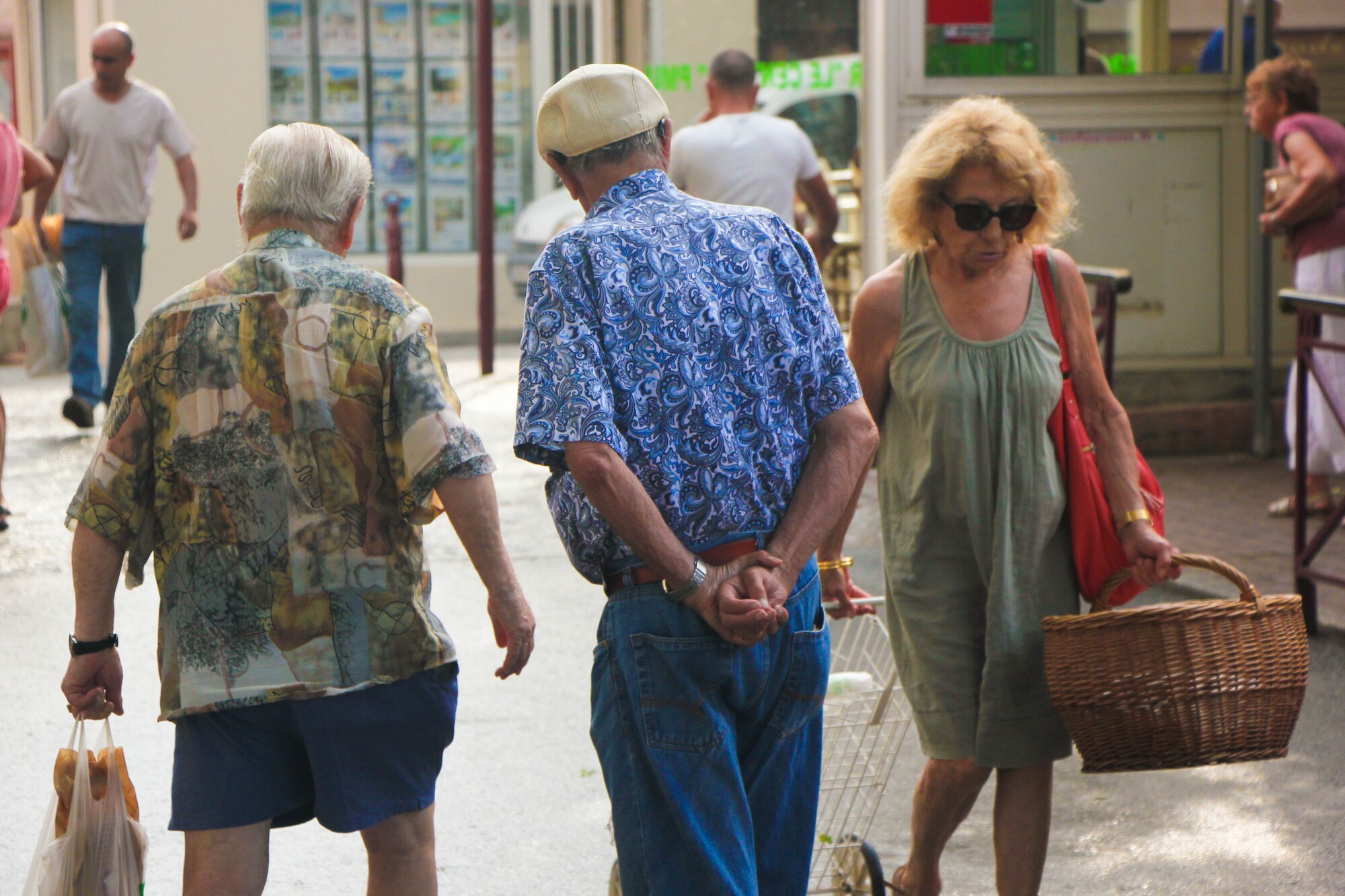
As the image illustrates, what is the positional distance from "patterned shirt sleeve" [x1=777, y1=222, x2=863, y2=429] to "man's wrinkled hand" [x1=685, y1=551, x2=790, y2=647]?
33 cm

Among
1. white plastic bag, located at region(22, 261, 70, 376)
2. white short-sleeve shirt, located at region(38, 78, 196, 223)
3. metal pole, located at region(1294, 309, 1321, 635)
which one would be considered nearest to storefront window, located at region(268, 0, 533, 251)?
white short-sleeve shirt, located at region(38, 78, 196, 223)

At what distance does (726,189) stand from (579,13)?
32.0 ft

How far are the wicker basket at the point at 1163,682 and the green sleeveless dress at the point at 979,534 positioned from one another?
6.3 inches

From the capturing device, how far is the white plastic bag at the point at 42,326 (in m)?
9.33

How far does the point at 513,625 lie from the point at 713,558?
0.46 meters

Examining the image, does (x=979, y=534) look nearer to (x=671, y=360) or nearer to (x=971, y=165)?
(x=971, y=165)

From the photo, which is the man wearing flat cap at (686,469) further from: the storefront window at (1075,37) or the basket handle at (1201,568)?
the storefront window at (1075,37)

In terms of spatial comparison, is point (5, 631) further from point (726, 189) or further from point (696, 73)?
point (696, 73)

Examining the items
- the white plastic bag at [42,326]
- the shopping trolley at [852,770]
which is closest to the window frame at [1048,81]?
the white plastic bag at [42,326]

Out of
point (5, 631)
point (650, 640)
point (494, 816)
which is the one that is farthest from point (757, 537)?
point (5, 631)

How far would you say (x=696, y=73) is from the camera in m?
12.3

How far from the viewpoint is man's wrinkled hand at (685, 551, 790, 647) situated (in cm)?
265

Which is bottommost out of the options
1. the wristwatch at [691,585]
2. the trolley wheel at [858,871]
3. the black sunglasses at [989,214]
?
the trolley wheel at [858,871]

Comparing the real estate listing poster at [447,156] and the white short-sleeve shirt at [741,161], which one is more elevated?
the real estate listing poster at [447,156]
